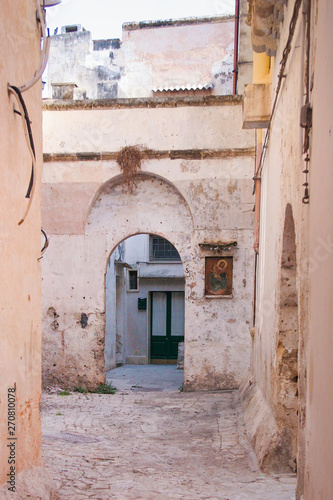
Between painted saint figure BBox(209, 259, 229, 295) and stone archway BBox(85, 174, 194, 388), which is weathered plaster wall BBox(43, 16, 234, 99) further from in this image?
painted saint figure BBox(209, 259, 229, 295)

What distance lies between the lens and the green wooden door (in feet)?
67.1

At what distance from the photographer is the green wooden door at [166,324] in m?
20.5

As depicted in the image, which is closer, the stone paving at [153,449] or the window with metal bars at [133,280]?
the stone paving at [153,449]

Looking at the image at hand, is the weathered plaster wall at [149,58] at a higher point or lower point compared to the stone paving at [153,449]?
higher

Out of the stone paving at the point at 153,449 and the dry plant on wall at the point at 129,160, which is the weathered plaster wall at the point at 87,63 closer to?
the dry plant on wall at the point at 129,160

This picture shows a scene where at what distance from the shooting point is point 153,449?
654 centimetres

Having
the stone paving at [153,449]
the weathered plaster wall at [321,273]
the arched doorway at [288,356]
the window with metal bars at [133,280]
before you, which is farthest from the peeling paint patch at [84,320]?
the window with metal bars at [133,280]

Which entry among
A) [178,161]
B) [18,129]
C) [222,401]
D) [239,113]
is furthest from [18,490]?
[239,113]

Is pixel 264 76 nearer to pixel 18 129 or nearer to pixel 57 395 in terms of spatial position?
pixel 18 129

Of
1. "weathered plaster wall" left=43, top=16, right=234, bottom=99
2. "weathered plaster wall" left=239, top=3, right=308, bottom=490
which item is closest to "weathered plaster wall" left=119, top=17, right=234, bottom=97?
"weathered plaster wall" left=43, top=16, right=234, bottom=99

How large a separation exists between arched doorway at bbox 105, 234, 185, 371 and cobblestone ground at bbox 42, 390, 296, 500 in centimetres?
1011

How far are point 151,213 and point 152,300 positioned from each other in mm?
9992

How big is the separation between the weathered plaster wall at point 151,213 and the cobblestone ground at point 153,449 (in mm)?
1008

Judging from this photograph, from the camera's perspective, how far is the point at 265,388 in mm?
6684
